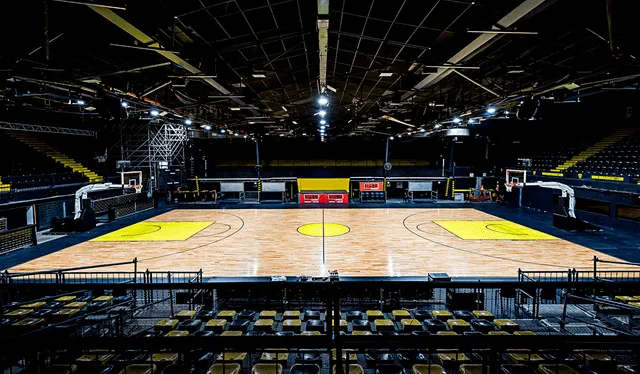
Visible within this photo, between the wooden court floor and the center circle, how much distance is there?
5 cm

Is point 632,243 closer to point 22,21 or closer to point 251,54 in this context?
point 251,54

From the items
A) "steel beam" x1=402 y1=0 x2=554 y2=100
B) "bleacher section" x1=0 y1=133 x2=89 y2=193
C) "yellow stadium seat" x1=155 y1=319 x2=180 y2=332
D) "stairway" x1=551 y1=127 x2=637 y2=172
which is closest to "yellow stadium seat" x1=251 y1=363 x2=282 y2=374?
"yellow stadium seat" x1=155 y1=319 x2=180 y2=332

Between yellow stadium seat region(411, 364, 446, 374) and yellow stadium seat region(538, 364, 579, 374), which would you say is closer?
Result: yellow stadium seat region(411, 364, 446, 374)

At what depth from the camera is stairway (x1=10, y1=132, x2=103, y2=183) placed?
23.1m

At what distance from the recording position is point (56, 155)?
79.2ft

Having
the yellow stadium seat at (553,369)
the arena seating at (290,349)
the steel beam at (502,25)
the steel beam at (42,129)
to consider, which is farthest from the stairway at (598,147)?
the steel beam at (42,129)

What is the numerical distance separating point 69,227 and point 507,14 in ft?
66.8

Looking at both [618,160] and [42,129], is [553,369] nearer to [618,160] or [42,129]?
[618,160]

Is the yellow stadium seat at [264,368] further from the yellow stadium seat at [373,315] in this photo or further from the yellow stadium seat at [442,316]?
the yellow stadium seat at [442,316]

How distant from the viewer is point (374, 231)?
680 inches

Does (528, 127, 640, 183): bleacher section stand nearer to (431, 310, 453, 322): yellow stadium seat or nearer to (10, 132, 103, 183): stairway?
(431, 310, 453, 322): yellow stadium seat

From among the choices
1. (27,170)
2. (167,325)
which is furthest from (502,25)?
Result: (27,170)

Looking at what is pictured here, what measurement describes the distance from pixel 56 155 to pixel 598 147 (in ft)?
122

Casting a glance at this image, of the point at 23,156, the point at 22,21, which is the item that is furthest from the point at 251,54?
the point at 23,156
